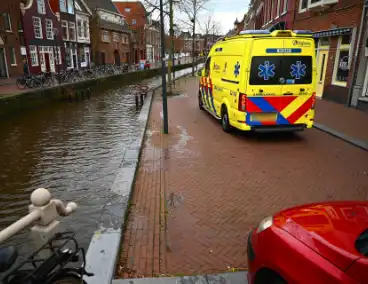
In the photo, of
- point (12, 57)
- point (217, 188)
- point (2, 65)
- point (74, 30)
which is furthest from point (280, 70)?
point (74, 30)

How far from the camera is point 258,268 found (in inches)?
92.7

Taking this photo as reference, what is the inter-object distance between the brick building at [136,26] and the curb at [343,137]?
49.7 metres

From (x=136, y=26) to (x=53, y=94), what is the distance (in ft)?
152

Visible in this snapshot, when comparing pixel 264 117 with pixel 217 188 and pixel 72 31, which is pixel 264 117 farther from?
pixel 72 31

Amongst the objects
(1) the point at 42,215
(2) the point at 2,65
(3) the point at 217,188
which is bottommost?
(3) the point at 217,188

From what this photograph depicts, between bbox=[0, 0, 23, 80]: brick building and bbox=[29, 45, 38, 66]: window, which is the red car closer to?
bbox=[0, 0, 23, 80]: brick building

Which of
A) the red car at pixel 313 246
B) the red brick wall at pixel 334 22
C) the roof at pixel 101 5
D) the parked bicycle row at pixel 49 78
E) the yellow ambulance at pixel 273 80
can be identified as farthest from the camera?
the roof at pixel 101 5

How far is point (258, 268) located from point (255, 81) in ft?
18.6

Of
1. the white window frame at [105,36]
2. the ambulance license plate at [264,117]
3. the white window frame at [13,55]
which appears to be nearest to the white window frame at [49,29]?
the white window frame at [13,55]

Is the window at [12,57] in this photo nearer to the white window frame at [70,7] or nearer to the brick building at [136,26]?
the white window frame at [70,7]

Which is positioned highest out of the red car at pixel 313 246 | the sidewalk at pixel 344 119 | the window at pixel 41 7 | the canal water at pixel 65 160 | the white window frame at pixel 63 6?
the white window frame at pixel 63 6

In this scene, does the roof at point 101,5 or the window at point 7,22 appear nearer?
the window at point 7,22

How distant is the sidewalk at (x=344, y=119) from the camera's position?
839 cm

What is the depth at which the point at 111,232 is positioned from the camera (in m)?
3.67
